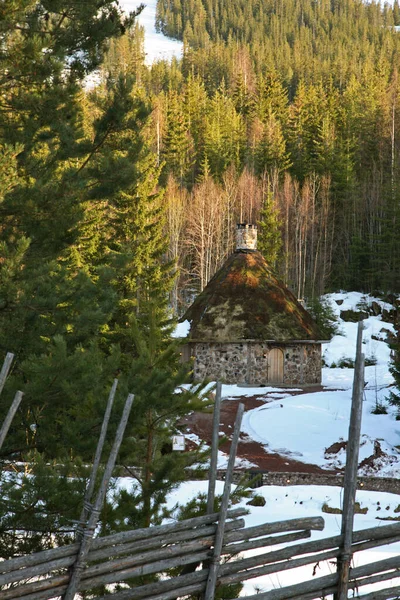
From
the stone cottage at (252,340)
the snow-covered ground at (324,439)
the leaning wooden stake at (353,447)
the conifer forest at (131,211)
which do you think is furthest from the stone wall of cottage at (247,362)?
the leaning wooden stake at (353,447)

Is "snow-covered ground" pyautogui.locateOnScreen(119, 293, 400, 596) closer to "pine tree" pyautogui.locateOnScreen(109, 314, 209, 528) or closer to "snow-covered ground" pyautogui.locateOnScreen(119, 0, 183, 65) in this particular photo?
"pine tree" pyautogui.locateOnScreen(109, 314, 209, 528)

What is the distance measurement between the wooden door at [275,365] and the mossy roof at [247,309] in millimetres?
848

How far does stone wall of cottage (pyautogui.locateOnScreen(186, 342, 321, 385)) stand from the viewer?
3125 cm

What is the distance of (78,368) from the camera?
7895 mm

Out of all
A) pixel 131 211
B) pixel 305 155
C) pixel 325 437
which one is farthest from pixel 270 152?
pixel 325 437

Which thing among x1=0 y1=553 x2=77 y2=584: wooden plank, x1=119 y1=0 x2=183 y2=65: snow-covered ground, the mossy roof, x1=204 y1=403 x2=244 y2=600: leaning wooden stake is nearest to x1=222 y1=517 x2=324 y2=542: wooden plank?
x1=204 y1=403 x2=244 y2=600: leaning wooden stake

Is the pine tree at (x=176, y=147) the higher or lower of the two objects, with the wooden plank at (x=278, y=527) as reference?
lower

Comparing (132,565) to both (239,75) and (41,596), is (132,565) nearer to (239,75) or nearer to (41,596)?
(41,596)

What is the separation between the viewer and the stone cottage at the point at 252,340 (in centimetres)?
3127

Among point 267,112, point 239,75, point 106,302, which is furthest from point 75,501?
point 239,75

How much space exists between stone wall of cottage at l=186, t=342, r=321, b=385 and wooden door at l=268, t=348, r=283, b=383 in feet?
0.20

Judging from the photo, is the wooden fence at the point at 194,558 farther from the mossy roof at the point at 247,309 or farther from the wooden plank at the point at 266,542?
the mossy roof at the point at 247,309

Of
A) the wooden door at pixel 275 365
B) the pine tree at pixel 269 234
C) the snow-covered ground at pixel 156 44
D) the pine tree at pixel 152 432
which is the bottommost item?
the wooden door at pixel 275 365

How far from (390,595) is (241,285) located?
27.8 m
